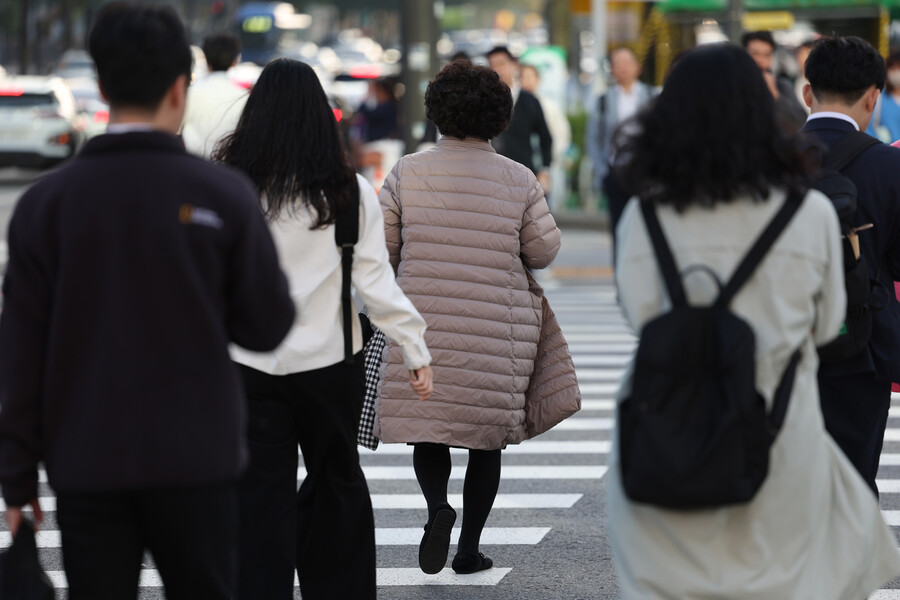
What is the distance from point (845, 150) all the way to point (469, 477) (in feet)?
5.75

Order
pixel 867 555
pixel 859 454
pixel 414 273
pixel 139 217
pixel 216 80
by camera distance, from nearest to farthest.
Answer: pixel 139 217, pixel 867 555, pixel 859 454, pixel 414 273, pixel 216 80

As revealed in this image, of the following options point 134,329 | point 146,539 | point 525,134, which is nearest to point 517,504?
point 146,539

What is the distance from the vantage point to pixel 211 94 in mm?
8008

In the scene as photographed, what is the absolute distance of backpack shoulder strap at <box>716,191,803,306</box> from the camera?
3.14m

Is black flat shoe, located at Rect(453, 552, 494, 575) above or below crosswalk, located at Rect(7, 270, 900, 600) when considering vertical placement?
above

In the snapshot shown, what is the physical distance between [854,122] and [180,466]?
2.57 m

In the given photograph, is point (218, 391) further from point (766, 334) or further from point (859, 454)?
point (859, 454)

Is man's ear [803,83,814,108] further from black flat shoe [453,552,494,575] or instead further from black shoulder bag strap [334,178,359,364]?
black flat shoe [453,552,494,575]

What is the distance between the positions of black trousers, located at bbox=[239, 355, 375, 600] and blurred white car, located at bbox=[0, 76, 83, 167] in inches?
824

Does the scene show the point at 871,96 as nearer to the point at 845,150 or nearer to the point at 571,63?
the point at 845,150

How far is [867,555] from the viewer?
3.38 meters

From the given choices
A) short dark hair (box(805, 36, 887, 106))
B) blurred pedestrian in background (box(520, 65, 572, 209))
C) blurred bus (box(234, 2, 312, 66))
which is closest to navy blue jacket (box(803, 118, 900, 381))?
short dark hair (box(805, 36, 887, 106))

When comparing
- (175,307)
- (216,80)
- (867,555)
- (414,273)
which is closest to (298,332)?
(414,273)

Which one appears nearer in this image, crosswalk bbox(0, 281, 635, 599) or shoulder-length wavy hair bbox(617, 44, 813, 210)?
shoulder-length wavy hair bbox(617, 44, 813, 210)
